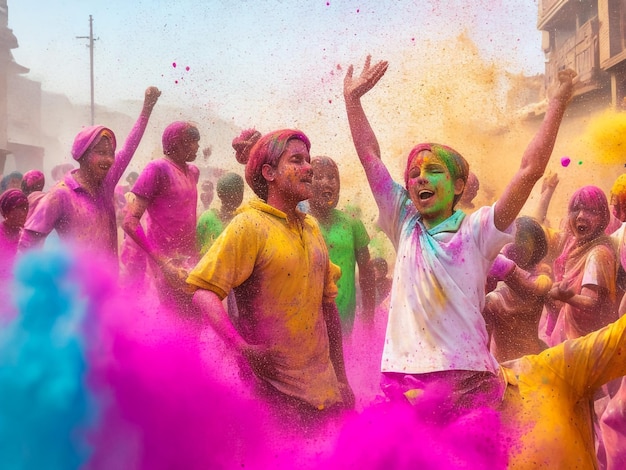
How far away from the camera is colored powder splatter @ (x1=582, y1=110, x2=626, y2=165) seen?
4.98 meters

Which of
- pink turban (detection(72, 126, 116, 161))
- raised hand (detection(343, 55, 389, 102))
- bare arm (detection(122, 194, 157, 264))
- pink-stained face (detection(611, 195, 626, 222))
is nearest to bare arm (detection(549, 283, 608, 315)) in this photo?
pink-stained face (detection(611, 195, 626, 222))

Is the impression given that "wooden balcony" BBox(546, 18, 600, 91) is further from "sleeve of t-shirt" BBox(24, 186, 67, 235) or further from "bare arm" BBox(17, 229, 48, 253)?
"bare arm" BBox(17, 229, 48, 253)

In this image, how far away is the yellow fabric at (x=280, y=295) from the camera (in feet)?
11.8

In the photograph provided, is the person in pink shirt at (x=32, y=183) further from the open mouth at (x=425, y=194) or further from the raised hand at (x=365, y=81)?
the open mouth at (x=425, y=194)

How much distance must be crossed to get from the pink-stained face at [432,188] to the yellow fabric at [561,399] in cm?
79

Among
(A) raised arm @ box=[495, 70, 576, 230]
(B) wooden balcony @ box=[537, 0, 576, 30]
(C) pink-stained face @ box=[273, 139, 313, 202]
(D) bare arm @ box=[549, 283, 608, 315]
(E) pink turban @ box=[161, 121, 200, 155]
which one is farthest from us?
(E) pink turban @ box=[161, 121, 200, 155]

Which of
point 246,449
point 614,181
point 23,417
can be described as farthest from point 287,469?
point 614,181

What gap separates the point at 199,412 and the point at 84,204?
159 cm

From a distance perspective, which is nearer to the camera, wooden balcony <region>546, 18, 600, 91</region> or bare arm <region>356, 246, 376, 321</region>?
wooden balcony <region>546, 18, 600, 91</region>

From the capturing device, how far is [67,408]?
434 cm

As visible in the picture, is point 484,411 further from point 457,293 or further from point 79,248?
point 79,248

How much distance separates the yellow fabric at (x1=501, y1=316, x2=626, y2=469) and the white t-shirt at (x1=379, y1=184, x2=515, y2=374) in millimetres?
212

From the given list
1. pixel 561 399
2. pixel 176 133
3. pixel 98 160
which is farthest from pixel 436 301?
A: pixel 98 160

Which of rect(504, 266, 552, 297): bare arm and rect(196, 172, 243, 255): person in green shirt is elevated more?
rect(196, 172, 243, 255): person in green shirt
